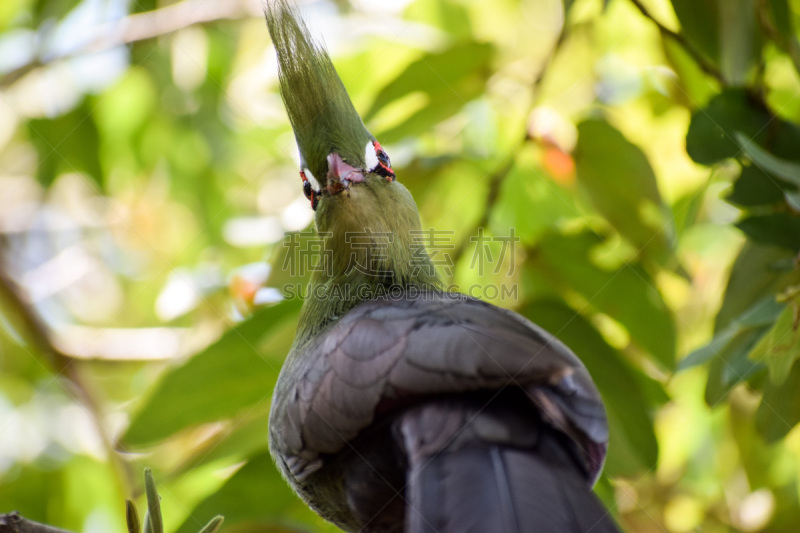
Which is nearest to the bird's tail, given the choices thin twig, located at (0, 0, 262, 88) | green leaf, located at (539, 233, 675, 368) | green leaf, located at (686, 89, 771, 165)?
green leaf, located at (539, 233, 675, 368)

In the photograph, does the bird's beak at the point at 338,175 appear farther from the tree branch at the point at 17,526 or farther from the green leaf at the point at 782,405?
the green leaf at the point at 782,405

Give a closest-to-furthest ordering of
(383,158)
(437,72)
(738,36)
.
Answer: (738,36), (383,158), (437,72)

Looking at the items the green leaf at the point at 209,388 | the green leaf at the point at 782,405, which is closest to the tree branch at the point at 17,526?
the green leaf at the point at 209,388

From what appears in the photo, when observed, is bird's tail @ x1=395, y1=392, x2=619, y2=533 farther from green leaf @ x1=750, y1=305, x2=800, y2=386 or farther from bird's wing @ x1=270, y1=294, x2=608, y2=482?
green leaf @ x1=750, y1=305, x2=800, y2=386

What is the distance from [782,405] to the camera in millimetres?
1987

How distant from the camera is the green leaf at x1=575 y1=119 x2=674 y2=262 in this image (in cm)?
248

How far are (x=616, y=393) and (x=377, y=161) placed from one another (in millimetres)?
1056

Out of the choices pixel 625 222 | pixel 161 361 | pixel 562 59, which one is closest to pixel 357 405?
pixel 625 222

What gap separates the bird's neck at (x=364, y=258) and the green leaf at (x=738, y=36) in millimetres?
1071

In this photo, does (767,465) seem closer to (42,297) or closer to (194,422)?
(194,422)

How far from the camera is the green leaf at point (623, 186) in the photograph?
2479 mm

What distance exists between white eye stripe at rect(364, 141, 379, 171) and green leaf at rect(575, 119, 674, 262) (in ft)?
2.37

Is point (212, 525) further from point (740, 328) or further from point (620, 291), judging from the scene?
point (620, 291)

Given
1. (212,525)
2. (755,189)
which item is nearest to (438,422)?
(212,525)
